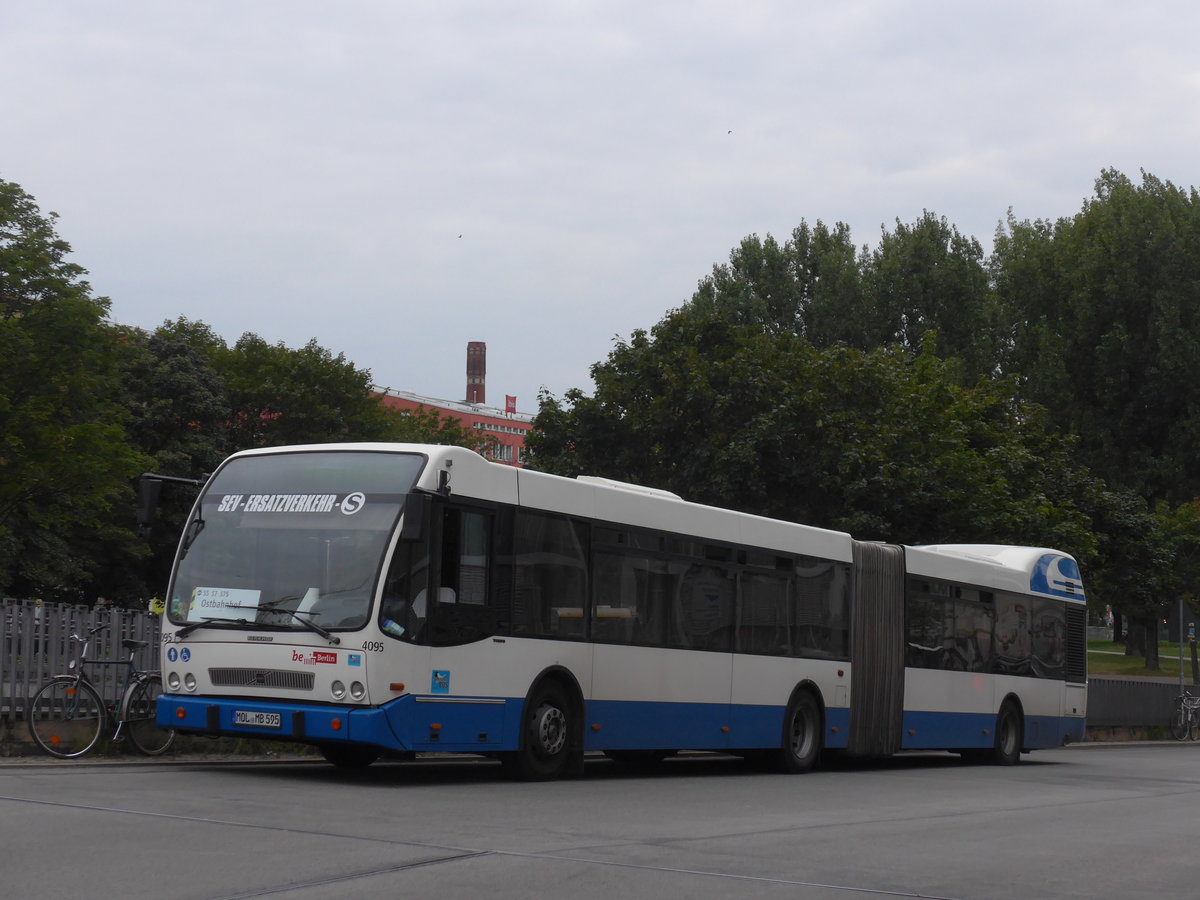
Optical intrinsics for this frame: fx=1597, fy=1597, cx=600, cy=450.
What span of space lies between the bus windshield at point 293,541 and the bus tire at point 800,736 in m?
7.16

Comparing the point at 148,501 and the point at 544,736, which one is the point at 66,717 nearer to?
the point at 148,501

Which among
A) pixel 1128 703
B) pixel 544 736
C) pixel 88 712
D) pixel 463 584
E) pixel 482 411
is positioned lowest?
pixel 1128 703

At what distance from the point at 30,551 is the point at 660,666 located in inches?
1446

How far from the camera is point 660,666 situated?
1609 centimetres

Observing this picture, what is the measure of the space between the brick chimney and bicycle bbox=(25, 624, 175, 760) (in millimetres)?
154732

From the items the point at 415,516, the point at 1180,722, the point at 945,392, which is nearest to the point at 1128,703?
the point at 1180,722

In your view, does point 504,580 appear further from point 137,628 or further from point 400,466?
point 137,628

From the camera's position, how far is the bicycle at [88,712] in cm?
1409

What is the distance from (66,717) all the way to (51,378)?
26531 mm

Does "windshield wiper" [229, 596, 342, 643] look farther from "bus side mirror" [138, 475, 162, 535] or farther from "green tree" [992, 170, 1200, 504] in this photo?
"green tree" [992, 170, 1200, 504]

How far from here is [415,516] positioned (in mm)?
12883

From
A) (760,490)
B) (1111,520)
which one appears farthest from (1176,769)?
(1111,520)

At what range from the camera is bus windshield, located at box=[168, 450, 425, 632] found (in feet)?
41.9

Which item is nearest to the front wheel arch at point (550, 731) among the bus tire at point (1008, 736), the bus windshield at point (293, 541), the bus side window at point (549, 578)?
the bus side window at point (549, 578)
